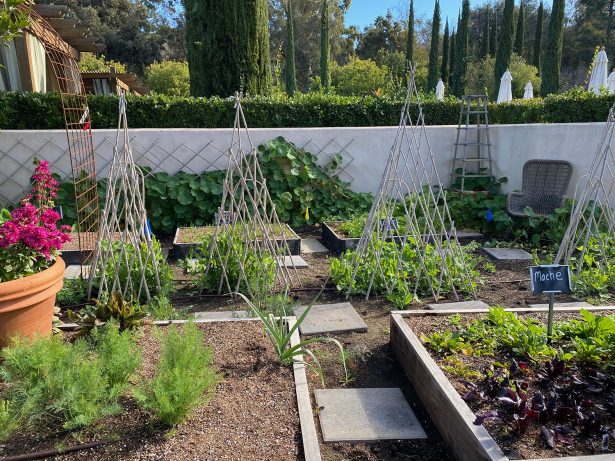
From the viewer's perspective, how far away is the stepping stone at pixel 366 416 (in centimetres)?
209

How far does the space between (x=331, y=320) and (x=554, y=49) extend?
18.9 metres

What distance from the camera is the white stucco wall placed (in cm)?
539

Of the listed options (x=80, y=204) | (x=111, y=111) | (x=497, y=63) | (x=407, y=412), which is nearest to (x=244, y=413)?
(x=407, y=412)

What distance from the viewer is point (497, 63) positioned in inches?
719

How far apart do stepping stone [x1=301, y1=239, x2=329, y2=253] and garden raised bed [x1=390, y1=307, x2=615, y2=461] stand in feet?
7.60

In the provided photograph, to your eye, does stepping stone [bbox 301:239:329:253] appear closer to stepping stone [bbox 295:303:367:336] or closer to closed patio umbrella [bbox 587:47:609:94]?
stepping stone [bbox 295:303:367:336]

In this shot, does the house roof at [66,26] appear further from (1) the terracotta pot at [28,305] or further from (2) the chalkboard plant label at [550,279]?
(2) the chalkboard plant label at [550,279]

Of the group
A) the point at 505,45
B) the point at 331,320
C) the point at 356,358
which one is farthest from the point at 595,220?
the point at 505,45

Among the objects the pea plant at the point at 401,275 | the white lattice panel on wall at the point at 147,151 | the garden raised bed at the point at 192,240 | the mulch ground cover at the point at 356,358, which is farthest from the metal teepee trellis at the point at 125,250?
the white lattice panel on wall at the point at 147,151

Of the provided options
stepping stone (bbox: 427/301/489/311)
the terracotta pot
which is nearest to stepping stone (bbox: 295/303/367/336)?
stepping stone (bbox: 427/301/489/311)

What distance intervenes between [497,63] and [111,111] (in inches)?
649

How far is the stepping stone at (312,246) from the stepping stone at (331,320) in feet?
5.46

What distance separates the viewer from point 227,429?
193 cm

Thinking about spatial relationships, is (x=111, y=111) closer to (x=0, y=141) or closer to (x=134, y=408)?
(x=0, y=141)
